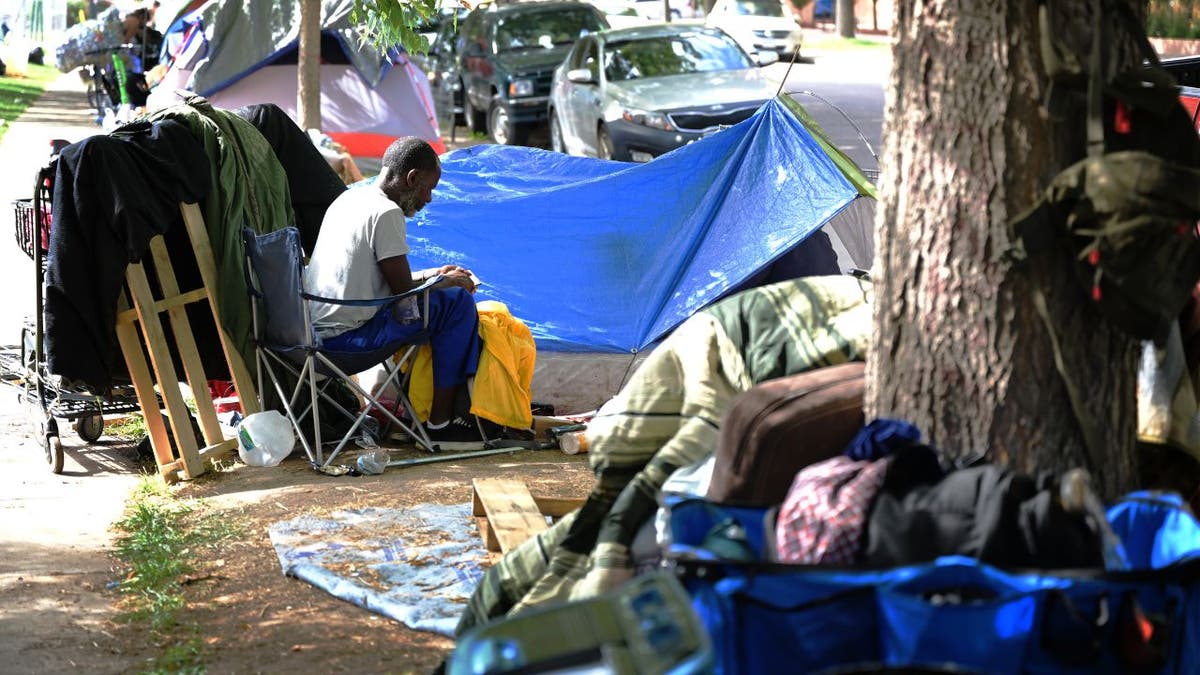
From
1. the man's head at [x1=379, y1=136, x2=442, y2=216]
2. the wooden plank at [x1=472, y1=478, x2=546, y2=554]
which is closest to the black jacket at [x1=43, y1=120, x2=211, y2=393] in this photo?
the man's head at [x1=379, y1=136, x2=442, y2=216]

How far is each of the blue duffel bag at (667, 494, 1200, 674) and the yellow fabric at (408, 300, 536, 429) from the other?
423 centimetres

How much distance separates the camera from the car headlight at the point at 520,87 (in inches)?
737

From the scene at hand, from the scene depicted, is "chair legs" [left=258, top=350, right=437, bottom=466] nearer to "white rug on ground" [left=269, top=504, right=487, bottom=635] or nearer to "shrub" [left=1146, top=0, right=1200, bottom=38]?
"white rug on ground" [left=269, top=504, right=487, bottom=635]

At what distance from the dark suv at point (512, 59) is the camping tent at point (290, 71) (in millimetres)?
2721

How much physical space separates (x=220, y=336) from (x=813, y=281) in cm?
379

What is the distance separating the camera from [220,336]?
7.06 metres

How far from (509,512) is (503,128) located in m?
14.6

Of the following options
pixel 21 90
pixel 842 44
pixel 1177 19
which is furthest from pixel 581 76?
pixel 842 44

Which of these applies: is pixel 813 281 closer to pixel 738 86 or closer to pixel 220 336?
pixel 220 336

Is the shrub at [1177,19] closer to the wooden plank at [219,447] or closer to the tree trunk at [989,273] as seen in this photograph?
the wooden plank at [219,447]

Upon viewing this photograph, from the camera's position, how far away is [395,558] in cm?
543

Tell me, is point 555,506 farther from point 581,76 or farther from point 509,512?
point 581,76

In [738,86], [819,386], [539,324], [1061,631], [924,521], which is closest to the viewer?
[1061,631]

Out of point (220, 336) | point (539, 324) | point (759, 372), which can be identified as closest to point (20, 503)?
point (220, 336)
